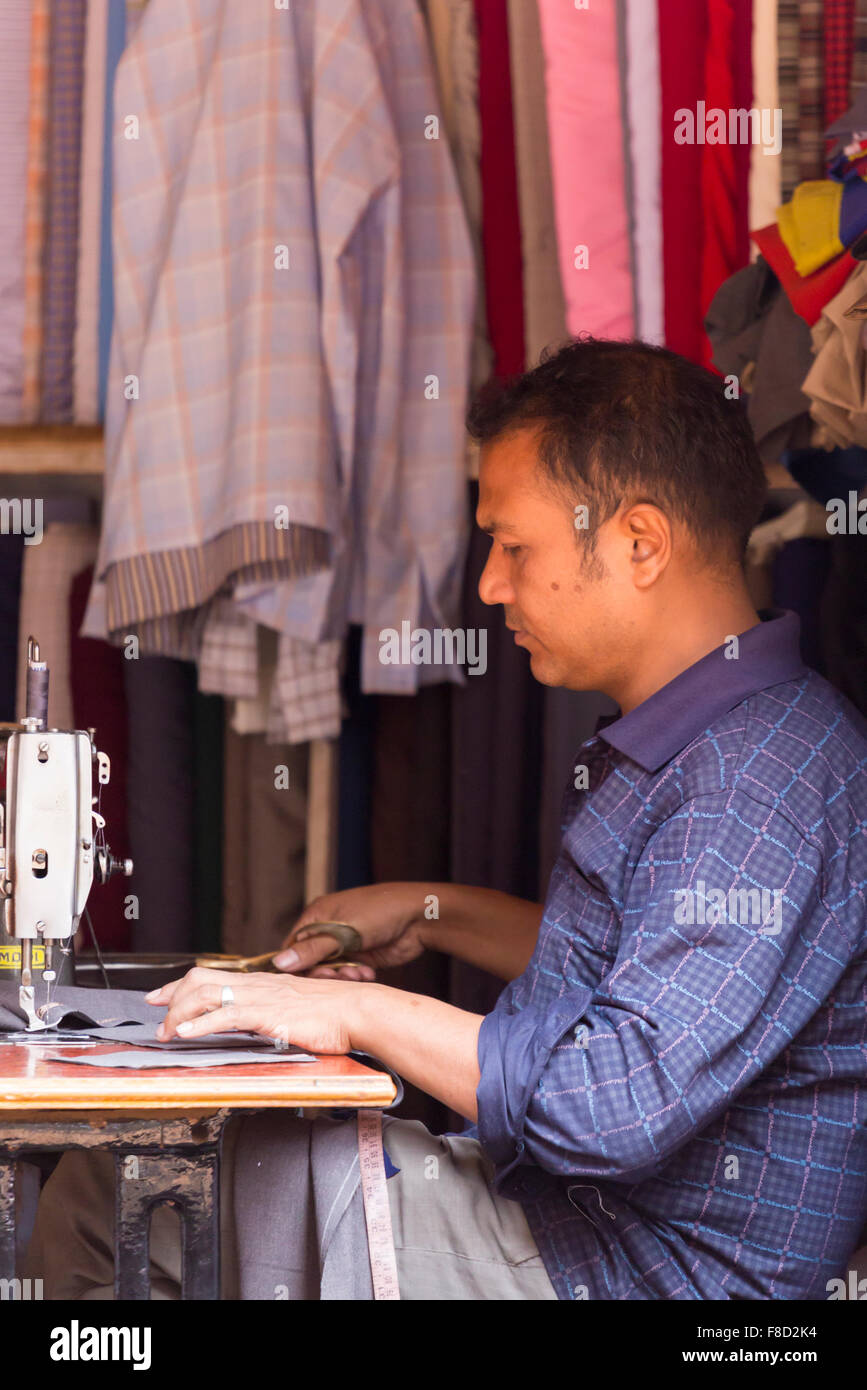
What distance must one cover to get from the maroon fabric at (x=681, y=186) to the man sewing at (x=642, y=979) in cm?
67

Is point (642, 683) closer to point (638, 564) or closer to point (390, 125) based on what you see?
point (638, 564)

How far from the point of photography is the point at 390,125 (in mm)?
2377

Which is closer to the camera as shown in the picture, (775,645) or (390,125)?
(775,645)

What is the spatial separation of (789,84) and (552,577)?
3.75ft

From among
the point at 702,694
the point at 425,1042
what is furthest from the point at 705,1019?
the point at 702,694

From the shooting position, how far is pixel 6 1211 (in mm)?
1202

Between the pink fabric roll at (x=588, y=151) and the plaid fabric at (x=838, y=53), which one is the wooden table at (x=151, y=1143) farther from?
the plaid fabric at (x=838, y=53)

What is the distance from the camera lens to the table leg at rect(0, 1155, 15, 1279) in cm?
120

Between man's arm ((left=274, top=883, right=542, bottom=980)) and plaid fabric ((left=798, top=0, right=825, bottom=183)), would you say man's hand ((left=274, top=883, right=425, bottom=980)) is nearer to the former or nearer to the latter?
man's arm ((left=274, top=883, right=542, bottom=980))

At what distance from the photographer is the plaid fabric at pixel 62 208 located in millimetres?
2525

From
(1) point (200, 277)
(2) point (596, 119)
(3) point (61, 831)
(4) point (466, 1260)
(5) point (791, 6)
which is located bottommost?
(4) point (466, 1260)

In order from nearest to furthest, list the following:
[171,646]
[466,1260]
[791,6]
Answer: [466,1260] → [791,6] → [171,646]

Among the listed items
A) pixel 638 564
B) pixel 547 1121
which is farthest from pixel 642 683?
pixel 547 1121

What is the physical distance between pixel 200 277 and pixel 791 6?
3.39 feet
